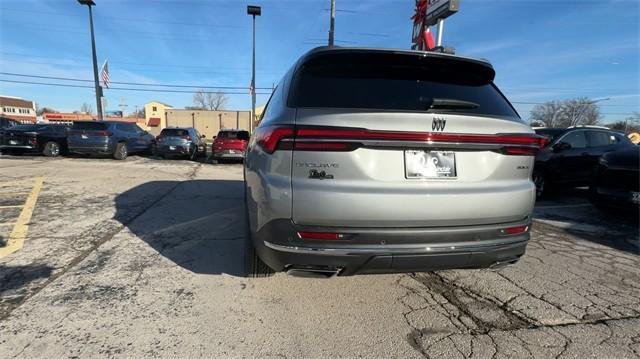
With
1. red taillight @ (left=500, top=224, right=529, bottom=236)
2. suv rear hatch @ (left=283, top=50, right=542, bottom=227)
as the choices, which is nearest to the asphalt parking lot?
red taillight @ (left=500, top=224, right=529, bottom=236)

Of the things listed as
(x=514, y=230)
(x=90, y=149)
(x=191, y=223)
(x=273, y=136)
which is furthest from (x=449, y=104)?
(x=90, y=149)

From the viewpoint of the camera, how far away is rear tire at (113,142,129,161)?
47.5 ft

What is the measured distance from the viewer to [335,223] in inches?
84.5

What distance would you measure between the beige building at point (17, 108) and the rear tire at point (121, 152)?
257ft

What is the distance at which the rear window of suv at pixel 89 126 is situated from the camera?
45.4 ft

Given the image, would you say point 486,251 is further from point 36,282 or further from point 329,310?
point 36,282

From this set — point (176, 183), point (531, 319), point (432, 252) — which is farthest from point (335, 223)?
point (176, 183)

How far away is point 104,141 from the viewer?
13.9 metres

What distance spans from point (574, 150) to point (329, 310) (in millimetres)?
7626

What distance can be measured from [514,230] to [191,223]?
413 centimetres

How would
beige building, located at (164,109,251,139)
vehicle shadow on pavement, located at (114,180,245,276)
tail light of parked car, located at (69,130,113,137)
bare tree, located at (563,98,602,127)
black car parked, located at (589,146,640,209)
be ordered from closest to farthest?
vehicle shadow on pavement, located at (114,180,245,276)
black car parked, located at (589,146,640,209)
tail light of parked car, located at (69,130,113,137)
beige building, located at (164,109,251,139)
bare tree, located at (563,98,602,127)

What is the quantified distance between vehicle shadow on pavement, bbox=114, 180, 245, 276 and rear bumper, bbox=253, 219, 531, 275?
1363mm

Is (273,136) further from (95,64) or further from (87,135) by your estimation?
(95,64)

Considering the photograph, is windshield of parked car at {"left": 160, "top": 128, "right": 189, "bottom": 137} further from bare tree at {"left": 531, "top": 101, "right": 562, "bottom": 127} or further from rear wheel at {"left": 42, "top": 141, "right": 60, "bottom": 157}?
bare tree at {"left": 531, "top": 101, "right": 562, "bottom": 127}
